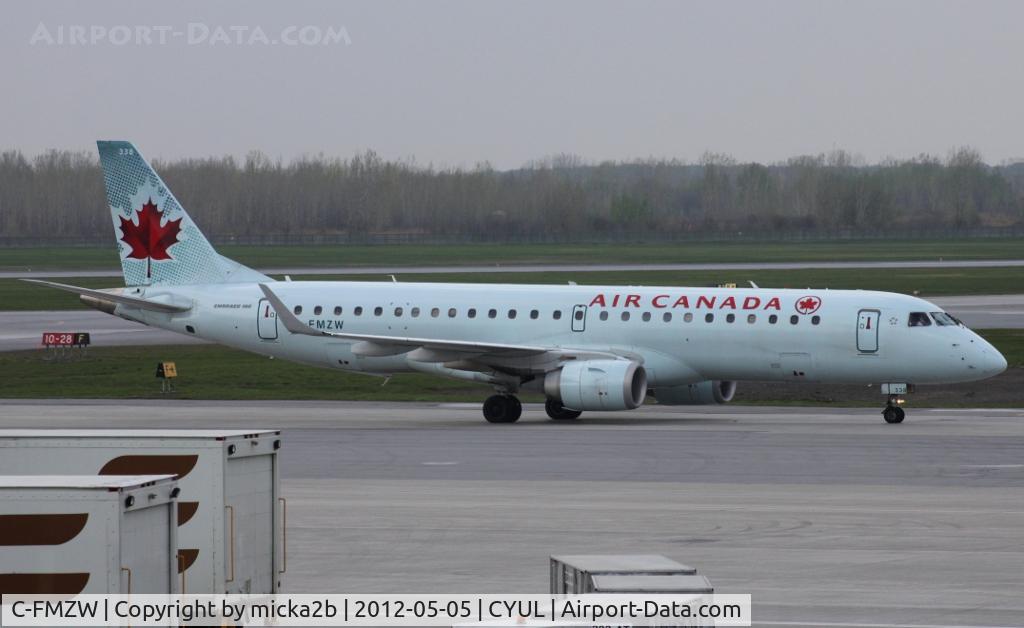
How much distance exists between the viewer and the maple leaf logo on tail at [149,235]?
42.3 metres

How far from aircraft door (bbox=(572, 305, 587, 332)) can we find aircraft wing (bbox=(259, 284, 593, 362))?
0.90 m

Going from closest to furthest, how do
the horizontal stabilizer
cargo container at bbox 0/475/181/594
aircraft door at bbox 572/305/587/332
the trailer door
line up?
cargo container at bbox 0/475/181/594, the trailer door, aircraft door at bbox 572/305/587/332, the horizontal stabilizer

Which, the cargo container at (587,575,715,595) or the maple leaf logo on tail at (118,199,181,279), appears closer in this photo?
the cargo container at (587,575,715,595)

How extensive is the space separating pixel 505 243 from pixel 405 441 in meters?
152

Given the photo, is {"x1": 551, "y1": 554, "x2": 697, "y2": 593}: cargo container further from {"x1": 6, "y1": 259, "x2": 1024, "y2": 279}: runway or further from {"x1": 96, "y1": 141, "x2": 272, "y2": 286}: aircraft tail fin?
{"x1": 6, "y1": 259, "x2": 1024, "y2": 279}: runway

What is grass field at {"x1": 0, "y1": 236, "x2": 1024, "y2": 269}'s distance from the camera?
132375 millimetres

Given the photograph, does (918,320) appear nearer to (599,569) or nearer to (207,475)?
(207,475)

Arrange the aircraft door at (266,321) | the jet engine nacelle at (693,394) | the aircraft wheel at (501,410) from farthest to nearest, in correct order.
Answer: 1. the aircraft door at (266,321)
2. the jet engine nacelle at (693,394)
3. the aircraft wheel at (501,410)

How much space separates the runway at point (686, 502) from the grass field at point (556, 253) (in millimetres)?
90913

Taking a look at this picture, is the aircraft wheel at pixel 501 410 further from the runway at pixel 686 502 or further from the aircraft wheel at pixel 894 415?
the aircraft wheel at pixel 894 415

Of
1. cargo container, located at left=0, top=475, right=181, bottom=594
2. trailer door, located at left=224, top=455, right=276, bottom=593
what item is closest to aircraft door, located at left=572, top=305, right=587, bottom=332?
trailer door, located at left=224, top=455, right=276, bottom=593

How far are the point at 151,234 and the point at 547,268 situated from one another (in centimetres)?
7758

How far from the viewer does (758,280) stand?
9619 centimetres

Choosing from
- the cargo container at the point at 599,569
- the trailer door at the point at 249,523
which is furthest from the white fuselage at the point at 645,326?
the cargo container at the point at 599,569
